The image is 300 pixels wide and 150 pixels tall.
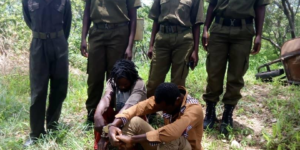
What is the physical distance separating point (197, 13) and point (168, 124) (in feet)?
4.87

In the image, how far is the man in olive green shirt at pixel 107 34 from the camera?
122 inches

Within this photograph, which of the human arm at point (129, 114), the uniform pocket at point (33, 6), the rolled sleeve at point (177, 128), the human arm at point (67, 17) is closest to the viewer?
the rolled sleeve at point (177, 128)

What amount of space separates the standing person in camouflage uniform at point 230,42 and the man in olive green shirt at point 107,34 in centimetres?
88

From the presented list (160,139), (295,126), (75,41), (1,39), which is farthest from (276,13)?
(160,139)

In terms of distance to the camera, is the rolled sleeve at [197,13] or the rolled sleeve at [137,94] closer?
the rolled sleeve at [137,94]

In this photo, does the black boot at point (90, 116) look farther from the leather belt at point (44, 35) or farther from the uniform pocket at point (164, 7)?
the uniform pocket at point (164, 7)

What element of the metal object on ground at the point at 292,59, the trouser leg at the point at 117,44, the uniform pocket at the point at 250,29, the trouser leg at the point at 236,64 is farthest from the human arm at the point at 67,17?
the metal object on ground at the point at 292,59

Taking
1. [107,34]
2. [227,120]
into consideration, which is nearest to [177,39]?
[107,34]

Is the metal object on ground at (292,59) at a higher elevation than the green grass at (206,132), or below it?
higher

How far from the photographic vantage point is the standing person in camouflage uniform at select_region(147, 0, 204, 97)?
10.2 feet

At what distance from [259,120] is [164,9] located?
6.10ft


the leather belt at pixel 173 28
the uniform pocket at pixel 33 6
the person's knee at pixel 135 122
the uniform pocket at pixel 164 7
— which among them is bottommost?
the person's knee at pixel 135 122

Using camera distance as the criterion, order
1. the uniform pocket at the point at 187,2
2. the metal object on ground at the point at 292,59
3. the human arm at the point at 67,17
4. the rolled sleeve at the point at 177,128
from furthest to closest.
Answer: the metal object on ground at the point at 292,59
the uniform pocket at the point at 187,2
the human arm at the point at 67,17
the rolled sleeve at the point at 177,128

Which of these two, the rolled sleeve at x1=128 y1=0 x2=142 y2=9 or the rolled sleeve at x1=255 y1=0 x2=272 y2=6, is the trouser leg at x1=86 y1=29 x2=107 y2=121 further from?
the rolled sleeve at x1=255 y1=0 x2=272 y2=6
